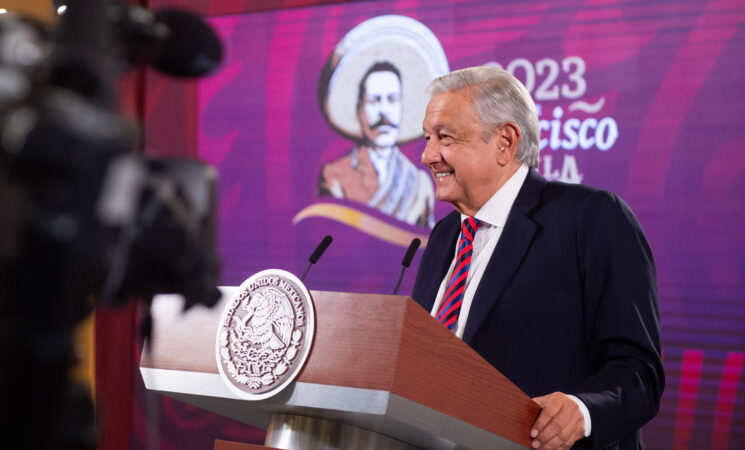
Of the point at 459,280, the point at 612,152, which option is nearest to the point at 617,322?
the point at 459,280

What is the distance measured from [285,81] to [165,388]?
105 inches

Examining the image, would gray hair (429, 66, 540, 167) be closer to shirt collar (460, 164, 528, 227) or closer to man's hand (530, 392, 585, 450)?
shirt collar (460, 164, 528, 227)

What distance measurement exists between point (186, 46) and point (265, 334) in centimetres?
77

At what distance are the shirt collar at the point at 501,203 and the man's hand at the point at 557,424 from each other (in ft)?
2.14

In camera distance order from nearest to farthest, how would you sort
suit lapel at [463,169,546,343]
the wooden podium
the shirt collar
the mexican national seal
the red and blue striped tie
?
the wooden podium < the mexican national seal < suit lapel at [463,169,546,343] < the red and blue striped tie < the shirt collar

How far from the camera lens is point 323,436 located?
1.35m

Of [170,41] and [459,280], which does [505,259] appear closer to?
[459,280]

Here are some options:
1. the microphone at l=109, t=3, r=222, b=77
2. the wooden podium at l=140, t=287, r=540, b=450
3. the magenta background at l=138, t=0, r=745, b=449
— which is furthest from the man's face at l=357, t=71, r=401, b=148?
the microphone at l=109, t=3, r=222, b=77

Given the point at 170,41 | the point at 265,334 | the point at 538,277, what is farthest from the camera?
the point at 538,277

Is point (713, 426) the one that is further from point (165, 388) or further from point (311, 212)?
point (165, 388)

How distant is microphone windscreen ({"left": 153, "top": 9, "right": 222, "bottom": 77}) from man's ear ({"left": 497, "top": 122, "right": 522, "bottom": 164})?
151 centimetres

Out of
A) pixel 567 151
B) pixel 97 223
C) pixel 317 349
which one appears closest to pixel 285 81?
pixel 567 151

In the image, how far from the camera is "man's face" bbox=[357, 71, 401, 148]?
363 centimetres

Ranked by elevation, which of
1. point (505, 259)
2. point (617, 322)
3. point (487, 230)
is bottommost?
point (617, 322)
